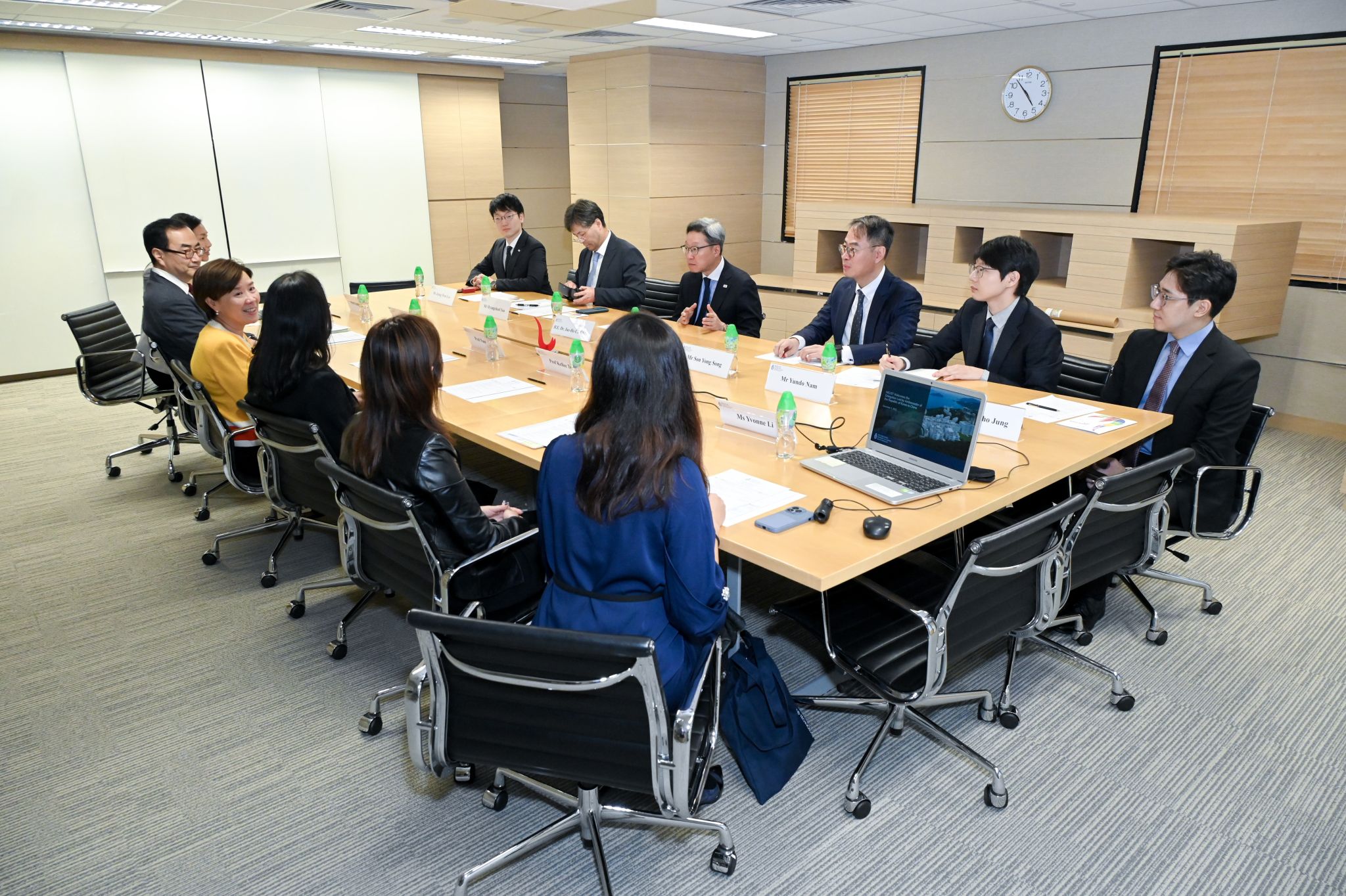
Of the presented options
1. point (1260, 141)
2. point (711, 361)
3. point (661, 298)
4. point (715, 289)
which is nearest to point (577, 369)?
point (711, 361)

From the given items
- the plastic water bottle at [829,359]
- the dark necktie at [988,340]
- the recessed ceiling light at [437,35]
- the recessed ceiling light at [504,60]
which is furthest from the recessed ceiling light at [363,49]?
the dark necktie at [988,340]

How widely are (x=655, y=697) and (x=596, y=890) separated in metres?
0.80

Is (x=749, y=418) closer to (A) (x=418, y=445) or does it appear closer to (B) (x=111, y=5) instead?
(A) (x=418, y=445)

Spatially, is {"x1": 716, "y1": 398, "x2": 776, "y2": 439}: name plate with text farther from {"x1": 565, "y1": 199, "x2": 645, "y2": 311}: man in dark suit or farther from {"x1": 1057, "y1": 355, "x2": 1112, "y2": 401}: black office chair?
{"x1": 565, "y1": 199, "x2": 645, "y2": 311}: man in dark suit

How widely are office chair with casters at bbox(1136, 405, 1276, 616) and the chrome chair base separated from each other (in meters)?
1.96

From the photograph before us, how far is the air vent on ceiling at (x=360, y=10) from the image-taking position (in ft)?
18.3

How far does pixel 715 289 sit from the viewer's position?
17.3ft

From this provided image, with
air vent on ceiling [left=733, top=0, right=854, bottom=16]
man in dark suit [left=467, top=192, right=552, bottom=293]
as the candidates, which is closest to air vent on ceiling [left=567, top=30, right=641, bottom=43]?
air vent on ceiling [left=733, top=0, right=854, bottom=16]

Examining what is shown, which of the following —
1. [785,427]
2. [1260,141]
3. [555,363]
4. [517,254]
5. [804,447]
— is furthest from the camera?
[517,254]

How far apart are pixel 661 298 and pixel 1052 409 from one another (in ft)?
10.5

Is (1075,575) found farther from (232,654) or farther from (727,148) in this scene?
(727,148)

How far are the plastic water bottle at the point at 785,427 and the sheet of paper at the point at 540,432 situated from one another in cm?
74

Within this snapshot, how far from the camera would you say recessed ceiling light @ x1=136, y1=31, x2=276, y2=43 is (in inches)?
274

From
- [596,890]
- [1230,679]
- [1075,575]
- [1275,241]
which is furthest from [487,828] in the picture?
[1275,241]
